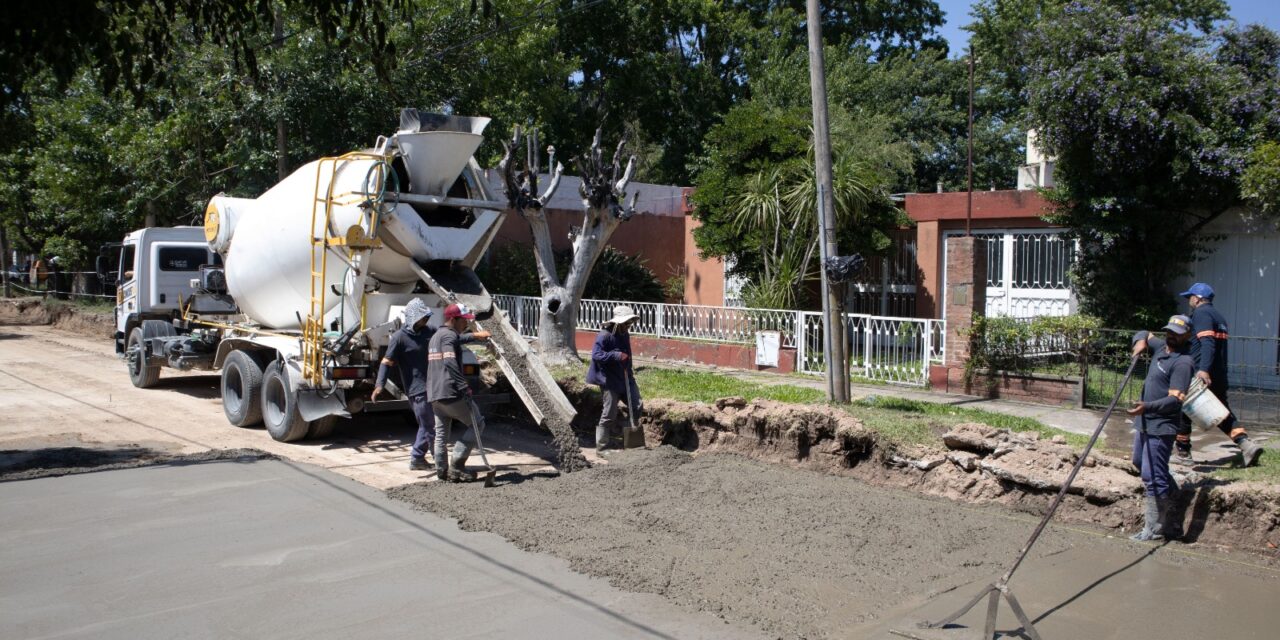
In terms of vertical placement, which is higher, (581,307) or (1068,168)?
(1068,168)

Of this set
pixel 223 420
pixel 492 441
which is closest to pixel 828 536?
pixel 492 441

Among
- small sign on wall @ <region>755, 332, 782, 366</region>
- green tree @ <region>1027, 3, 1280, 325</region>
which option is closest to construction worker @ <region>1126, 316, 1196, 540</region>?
Result: green tree @ <region>1027, 3, 1280, 325</region>

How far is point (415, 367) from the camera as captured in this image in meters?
9.44

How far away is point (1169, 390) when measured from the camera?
7.10 metres

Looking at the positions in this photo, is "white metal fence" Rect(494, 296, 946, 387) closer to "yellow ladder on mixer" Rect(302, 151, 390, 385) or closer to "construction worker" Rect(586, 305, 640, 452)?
"construction worker" Rect(586, 305, 640, 452)

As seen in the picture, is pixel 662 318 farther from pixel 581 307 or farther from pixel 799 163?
pixel 799 163

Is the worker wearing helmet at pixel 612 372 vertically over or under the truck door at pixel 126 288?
under

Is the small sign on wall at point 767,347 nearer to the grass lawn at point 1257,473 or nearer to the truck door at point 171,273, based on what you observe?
the grass lawn at point 1257,473

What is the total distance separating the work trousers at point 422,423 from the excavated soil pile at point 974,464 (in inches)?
106

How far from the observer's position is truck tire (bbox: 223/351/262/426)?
11.6 meters

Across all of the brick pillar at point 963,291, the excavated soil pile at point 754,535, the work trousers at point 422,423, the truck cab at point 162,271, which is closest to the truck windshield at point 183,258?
the truck cab at point 162,271

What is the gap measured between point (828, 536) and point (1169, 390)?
280 cm

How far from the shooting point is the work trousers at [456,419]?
874 centimetres

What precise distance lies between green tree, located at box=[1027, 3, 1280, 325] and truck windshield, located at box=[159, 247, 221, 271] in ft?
45.6
